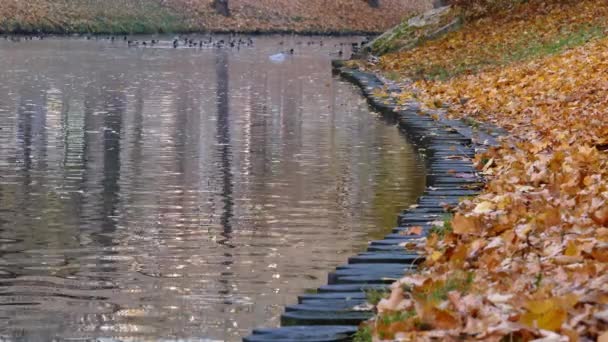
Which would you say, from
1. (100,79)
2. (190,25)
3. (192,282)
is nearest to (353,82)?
(100,79)

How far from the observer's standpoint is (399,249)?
26.7 ft

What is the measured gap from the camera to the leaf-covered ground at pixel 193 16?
5491 centimetres

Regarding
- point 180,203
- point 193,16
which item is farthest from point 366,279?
point 193,16

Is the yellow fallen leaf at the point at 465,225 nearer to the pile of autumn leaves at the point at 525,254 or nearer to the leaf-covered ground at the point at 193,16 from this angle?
the pile of autumn leaves at the point at 525,254

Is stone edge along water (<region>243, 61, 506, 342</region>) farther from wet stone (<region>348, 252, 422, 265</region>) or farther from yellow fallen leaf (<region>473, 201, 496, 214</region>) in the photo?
yellow fallen leaf (<region>473, 201, 496, 214</region>)

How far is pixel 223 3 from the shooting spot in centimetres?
6438

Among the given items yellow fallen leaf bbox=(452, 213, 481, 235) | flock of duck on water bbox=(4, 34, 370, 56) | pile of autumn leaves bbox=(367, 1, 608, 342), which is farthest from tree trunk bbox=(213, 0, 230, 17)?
yellow fallen leaf bbox=(452, 213, 481, 235)

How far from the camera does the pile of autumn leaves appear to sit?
5.30 m

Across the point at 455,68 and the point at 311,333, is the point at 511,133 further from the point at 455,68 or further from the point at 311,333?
the point at 455,68

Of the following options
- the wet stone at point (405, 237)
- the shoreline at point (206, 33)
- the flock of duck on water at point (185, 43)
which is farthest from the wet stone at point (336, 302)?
the shoreline at point (206, 33)

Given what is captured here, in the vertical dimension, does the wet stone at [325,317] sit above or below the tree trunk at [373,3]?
below

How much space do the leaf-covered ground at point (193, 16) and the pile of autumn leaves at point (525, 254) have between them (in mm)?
42410

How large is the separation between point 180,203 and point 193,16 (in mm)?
51319

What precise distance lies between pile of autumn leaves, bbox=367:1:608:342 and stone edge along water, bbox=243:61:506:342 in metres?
0.19
